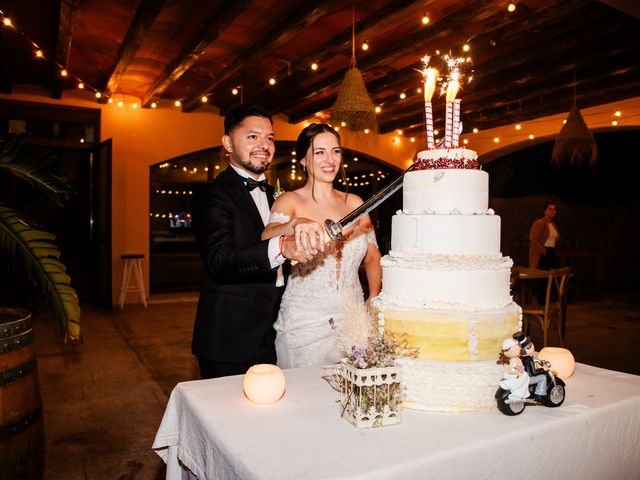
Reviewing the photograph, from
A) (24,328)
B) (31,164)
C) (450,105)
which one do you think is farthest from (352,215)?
(31,164)

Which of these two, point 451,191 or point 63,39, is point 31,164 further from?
point 63,39

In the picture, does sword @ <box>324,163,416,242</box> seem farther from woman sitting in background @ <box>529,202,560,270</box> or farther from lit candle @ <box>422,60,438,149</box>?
woman sitting in background @ <box>529,202,560,270</box>

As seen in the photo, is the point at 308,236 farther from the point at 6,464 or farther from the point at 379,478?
the point at 6,464

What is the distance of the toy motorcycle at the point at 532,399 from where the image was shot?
148 cm

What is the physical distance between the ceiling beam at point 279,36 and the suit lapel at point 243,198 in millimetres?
2815

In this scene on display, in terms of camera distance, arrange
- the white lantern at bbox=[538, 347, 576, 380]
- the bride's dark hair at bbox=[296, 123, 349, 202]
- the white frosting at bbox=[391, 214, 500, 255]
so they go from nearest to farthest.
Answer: the white frosting at bbox=[391, 214, 500, 255] < the white lantern at bbox=[538, 347, 576, 380] < the bride's dark hair at bbox=[296, 123, 349, 202]

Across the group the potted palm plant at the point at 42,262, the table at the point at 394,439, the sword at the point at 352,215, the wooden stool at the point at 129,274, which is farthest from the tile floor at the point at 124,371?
the sword at the point at 352,215

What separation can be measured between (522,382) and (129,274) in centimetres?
817

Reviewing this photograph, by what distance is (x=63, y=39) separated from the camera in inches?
219

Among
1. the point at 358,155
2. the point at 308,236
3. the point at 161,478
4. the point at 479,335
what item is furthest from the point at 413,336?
the point at 358,155

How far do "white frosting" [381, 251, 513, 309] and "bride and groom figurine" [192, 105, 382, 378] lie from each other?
1.59 feet

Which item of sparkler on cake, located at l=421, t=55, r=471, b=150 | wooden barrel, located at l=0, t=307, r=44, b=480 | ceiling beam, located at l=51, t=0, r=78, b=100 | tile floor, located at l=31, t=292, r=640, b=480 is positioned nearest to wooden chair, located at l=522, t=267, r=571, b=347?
tile floor, located at l=31, t=292, r=640, b=480

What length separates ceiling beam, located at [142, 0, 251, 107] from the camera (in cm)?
465

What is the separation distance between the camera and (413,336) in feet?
5.20
